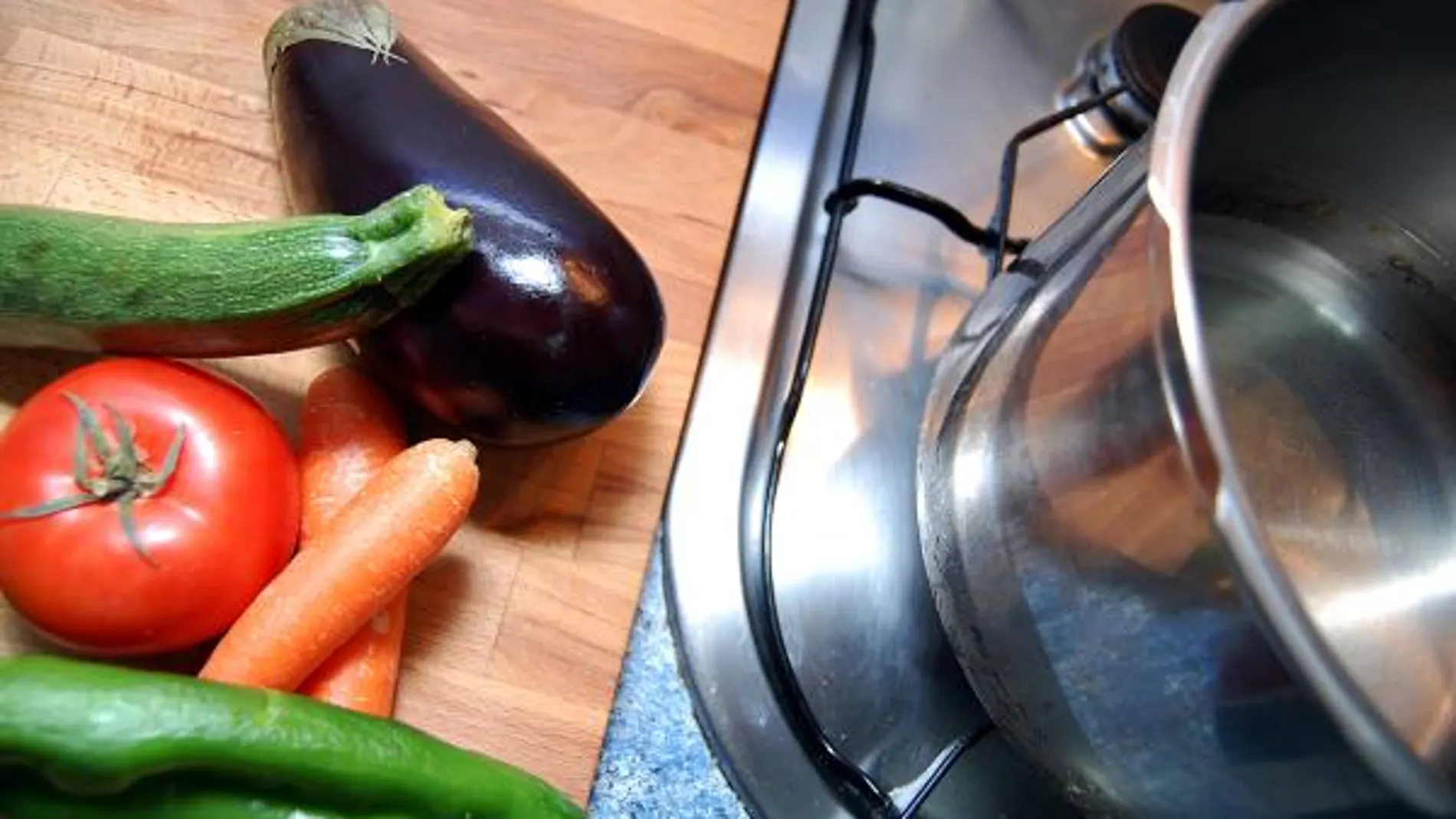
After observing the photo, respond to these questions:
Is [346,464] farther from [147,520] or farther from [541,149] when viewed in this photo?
[541,149]

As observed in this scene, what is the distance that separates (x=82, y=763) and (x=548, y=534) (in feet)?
0.87

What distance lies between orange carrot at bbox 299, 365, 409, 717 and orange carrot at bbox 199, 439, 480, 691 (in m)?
0.01

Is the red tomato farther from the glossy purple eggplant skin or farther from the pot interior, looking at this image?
the pot interior

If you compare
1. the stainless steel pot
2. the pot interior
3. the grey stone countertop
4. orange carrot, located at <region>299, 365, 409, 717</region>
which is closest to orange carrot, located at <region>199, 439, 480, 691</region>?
orange carrot, located at <region>299, 365, 409, 717</region>

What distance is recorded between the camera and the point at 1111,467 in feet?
1.74

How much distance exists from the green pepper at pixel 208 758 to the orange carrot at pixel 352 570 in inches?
1.8

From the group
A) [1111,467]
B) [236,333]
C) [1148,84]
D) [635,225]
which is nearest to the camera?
[1111,467]

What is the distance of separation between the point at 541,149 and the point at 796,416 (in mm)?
232

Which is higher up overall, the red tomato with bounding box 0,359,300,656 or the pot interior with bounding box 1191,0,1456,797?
the pot interior with bounding box 1191,0,1456,797

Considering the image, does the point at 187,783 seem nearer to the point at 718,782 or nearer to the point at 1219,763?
the point at 718,782

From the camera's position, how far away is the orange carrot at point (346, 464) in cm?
67

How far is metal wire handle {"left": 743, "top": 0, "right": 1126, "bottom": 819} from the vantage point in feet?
2.42

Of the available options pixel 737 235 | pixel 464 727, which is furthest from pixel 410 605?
pixel 737 235

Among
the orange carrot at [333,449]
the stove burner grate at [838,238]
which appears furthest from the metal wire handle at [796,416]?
the orange carrot at [333,449]
